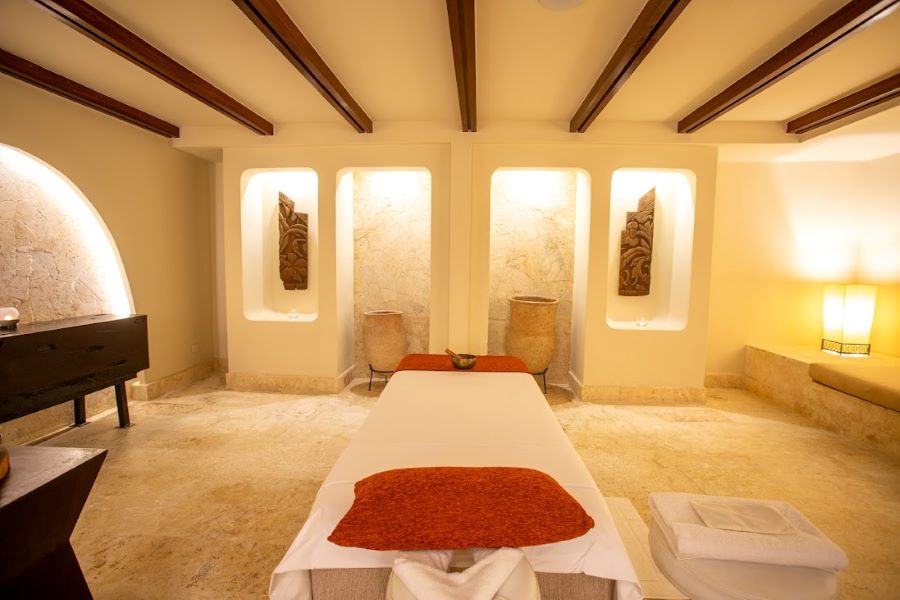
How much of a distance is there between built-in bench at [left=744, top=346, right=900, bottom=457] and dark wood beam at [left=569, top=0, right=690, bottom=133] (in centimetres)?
301

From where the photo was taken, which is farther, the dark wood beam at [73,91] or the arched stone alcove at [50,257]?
the arched stone alcove at [50,257]

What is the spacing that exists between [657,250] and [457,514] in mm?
4207

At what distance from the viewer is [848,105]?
2.97 metres

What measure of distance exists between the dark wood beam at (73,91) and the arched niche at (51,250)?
21.0 inches

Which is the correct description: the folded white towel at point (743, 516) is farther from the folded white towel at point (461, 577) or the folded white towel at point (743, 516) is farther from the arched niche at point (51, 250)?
the arched niche at point (51, 250)

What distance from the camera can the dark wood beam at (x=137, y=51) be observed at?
204 cm

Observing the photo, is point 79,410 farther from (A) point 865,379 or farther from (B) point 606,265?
(A) point 865,379

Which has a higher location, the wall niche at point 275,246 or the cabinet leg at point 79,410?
the wall niche at point 275,246

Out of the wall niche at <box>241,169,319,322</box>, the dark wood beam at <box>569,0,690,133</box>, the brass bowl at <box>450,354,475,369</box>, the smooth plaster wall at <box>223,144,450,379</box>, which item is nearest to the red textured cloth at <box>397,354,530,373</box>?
the brass bowl at <box>450,354,475,369</box>

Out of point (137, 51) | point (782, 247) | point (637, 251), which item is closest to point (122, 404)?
point (137, 51)

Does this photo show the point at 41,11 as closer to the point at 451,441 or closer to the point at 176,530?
the point at 176,530

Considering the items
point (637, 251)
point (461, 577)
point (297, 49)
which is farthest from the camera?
point (637, 251)

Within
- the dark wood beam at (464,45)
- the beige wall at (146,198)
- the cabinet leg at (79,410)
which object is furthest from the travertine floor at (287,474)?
the dark wood beam at (464,45)

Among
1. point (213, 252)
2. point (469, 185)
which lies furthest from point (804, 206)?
point (213, 252)
